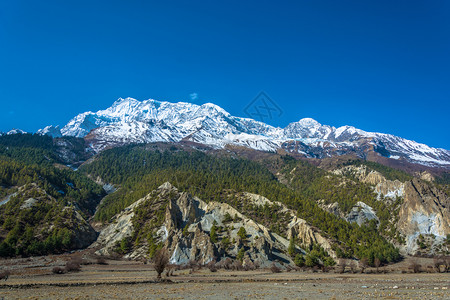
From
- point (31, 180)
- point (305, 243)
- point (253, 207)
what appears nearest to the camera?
point (305, 243)

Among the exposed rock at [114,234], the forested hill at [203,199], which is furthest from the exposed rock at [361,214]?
the exposed rock at [114,234]

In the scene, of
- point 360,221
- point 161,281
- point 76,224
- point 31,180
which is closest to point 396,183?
point 360,221

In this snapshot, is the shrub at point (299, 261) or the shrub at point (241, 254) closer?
the shrub at point (241, 254)

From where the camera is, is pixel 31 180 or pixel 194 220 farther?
pixel 31 180

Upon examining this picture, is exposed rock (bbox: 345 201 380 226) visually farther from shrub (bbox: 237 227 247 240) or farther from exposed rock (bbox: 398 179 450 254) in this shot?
shrub (bbox: 237 227 247 240)

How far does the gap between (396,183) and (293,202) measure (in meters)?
70.3

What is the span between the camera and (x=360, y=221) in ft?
437

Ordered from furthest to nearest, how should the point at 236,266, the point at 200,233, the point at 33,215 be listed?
the point at 33,215 < the point at 200,233 < the point at 236,266

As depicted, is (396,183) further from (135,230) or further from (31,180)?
(31,180)

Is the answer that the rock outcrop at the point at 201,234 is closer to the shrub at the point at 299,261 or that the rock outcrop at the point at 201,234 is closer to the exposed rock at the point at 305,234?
the exposed rock at the point at 305,234

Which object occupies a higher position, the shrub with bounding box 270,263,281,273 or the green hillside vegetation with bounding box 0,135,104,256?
the green hillside vegetation with bounding box 0,135,104,256

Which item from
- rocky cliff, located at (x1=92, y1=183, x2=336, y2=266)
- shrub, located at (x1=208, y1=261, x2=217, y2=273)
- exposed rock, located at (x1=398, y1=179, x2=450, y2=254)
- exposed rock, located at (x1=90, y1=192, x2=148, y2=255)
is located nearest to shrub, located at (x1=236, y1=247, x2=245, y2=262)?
rocky cliff, located at (x1=92, y1=183, x2=336, y2=266)

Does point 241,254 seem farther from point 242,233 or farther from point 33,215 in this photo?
point 33,215

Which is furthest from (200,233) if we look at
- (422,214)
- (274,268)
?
(422,214)
